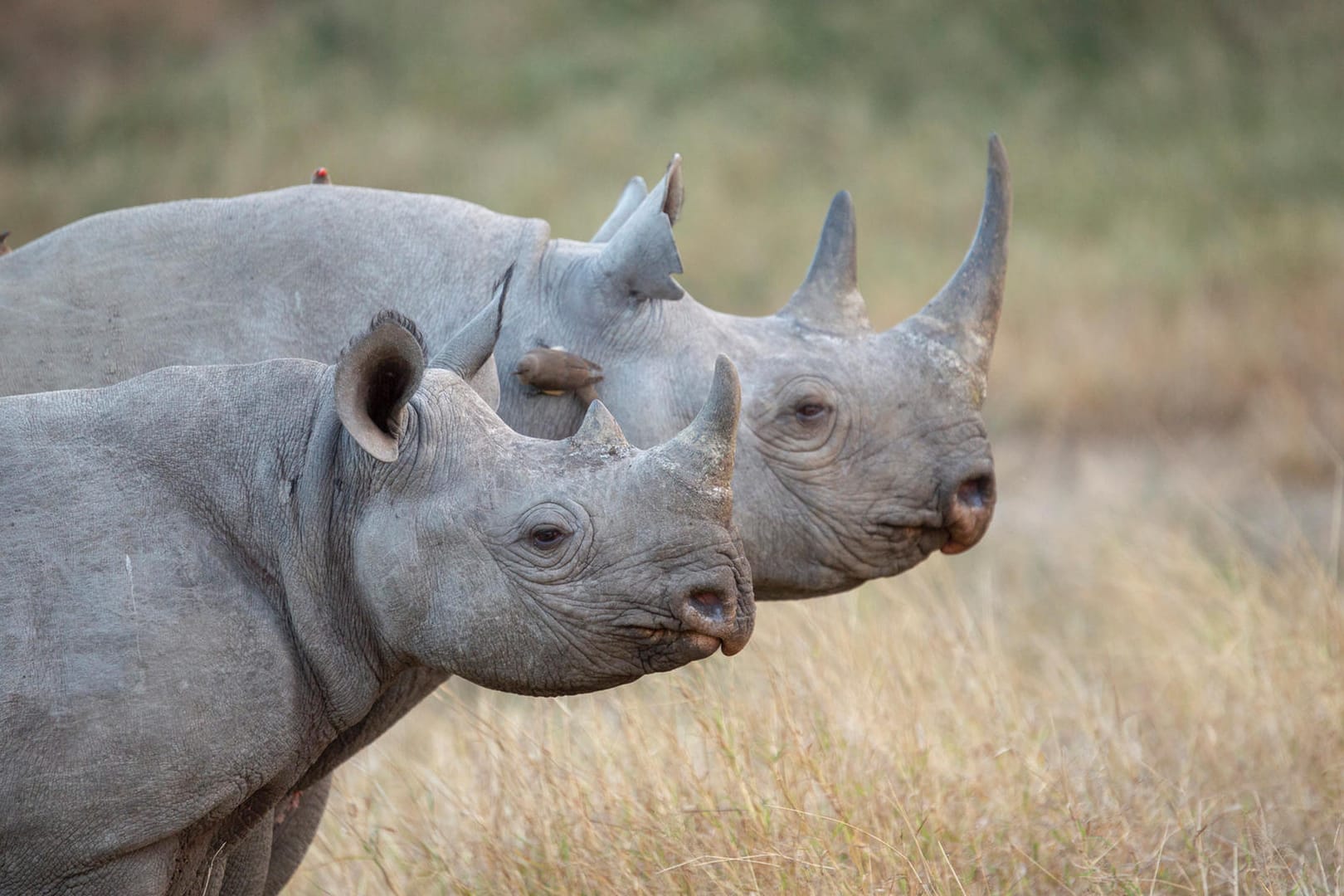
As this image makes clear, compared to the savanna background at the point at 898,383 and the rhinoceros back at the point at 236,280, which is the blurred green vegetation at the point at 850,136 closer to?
the savanna background at the point at 898,383

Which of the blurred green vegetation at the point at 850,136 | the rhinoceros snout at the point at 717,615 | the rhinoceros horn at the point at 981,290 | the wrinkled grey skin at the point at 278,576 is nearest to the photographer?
the wrinkled grey skin at the point at 278,576

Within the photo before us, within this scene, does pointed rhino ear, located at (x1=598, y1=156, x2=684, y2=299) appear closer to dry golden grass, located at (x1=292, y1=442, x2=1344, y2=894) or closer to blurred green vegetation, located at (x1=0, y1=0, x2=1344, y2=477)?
dry golden grass, located at (x1=292, y1=442, x2=1344, y2=894)

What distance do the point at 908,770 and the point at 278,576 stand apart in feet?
6.33

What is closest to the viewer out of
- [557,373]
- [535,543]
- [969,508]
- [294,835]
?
[535,543]

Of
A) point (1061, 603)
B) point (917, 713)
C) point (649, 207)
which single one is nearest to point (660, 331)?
point (649, 207)

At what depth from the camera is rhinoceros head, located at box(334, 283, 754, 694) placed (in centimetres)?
291

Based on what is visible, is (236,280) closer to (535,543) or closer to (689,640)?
(535,543)

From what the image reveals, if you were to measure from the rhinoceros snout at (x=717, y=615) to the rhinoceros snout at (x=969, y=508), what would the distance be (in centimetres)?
103

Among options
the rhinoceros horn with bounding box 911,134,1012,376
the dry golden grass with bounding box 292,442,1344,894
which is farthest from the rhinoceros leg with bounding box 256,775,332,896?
the rhinoceros horn with bounding box 911,134,1012,376

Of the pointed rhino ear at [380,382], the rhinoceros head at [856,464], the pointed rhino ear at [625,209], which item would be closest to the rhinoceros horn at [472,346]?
the pointed rhino ear at [380,382]

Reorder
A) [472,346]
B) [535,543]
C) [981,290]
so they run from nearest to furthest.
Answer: [535,543] < [472,346] < [981,290]

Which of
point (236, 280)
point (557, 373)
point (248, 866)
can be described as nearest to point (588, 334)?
point (557, 373)

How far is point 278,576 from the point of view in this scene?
302 cm

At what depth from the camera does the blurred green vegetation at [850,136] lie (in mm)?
12672
